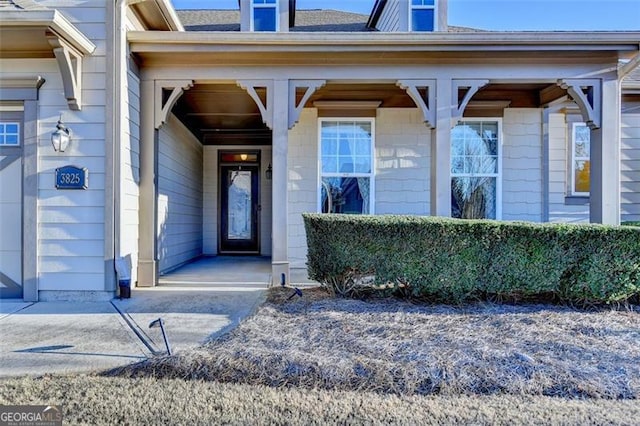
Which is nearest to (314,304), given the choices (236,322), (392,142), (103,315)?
(236,322)

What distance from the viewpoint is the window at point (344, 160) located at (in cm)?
670

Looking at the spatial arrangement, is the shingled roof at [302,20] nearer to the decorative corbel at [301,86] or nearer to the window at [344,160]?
the window at [344,160]

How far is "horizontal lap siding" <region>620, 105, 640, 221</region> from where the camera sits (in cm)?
672

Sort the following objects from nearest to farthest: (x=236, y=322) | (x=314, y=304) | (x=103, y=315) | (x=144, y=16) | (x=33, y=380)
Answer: (x=33, y=380) < (x=236, y=322) < (x=103, y=315) < (x=314, y=304) < (x=144, y=16)

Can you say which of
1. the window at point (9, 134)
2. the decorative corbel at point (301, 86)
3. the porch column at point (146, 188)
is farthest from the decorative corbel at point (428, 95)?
the window at point (9, 134)

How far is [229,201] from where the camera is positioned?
930 cm

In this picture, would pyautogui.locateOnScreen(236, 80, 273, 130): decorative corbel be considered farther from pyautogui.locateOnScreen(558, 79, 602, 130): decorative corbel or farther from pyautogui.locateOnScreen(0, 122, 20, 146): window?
pyautogui.locateOnScreen(558, 79, 602, 130): decorative corbel

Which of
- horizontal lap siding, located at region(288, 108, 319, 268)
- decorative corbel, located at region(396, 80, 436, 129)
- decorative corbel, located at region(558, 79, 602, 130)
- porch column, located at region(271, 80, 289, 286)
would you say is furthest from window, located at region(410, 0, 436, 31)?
porch column, located at region(271, 80, 289, 286)

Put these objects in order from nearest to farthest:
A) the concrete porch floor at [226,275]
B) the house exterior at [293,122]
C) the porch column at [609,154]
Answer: the house exterior at [293,122] → the porch column at [609,154] → the concrete porch floor at [226,275]

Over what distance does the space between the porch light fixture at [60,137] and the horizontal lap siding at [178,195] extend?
57.6 inches

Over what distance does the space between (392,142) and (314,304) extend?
12.0 feet

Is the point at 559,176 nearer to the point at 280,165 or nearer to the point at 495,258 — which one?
the point at 495,258

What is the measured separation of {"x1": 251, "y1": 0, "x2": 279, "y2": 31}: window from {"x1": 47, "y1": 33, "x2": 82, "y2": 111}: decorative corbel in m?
3.14

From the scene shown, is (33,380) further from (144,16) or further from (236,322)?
(144,16)
